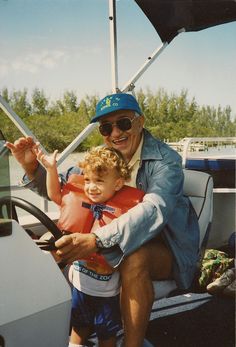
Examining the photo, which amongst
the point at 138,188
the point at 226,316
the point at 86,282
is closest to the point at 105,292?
the point at 86,282

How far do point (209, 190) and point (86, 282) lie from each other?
86cm

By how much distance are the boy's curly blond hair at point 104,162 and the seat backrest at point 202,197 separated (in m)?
0.54

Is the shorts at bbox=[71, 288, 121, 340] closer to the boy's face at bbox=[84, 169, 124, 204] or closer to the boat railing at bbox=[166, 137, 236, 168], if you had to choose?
the boy's face at bbox=[84, 169, 124, 204]

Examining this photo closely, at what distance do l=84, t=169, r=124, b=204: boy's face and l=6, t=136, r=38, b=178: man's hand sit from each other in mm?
344

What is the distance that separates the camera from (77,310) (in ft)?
5.93

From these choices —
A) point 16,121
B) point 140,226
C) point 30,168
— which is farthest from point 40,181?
point 16,121

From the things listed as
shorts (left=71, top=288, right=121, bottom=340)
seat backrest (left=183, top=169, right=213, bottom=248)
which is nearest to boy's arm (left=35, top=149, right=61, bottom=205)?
shorts (left=71, top=288, right=121, bottom=340)

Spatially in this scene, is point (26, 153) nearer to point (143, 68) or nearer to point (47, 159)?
point (47, 159)

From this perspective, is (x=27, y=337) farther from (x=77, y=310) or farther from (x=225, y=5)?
(x=225, y=5)

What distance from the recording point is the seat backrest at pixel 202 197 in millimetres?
2182

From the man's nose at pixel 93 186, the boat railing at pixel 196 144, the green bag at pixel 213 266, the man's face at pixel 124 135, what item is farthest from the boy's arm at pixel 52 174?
the boat railing at pixel 196 144

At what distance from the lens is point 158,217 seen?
170 centimetres

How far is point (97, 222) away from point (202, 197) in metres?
0.71

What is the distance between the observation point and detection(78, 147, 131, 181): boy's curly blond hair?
1.75 metres
